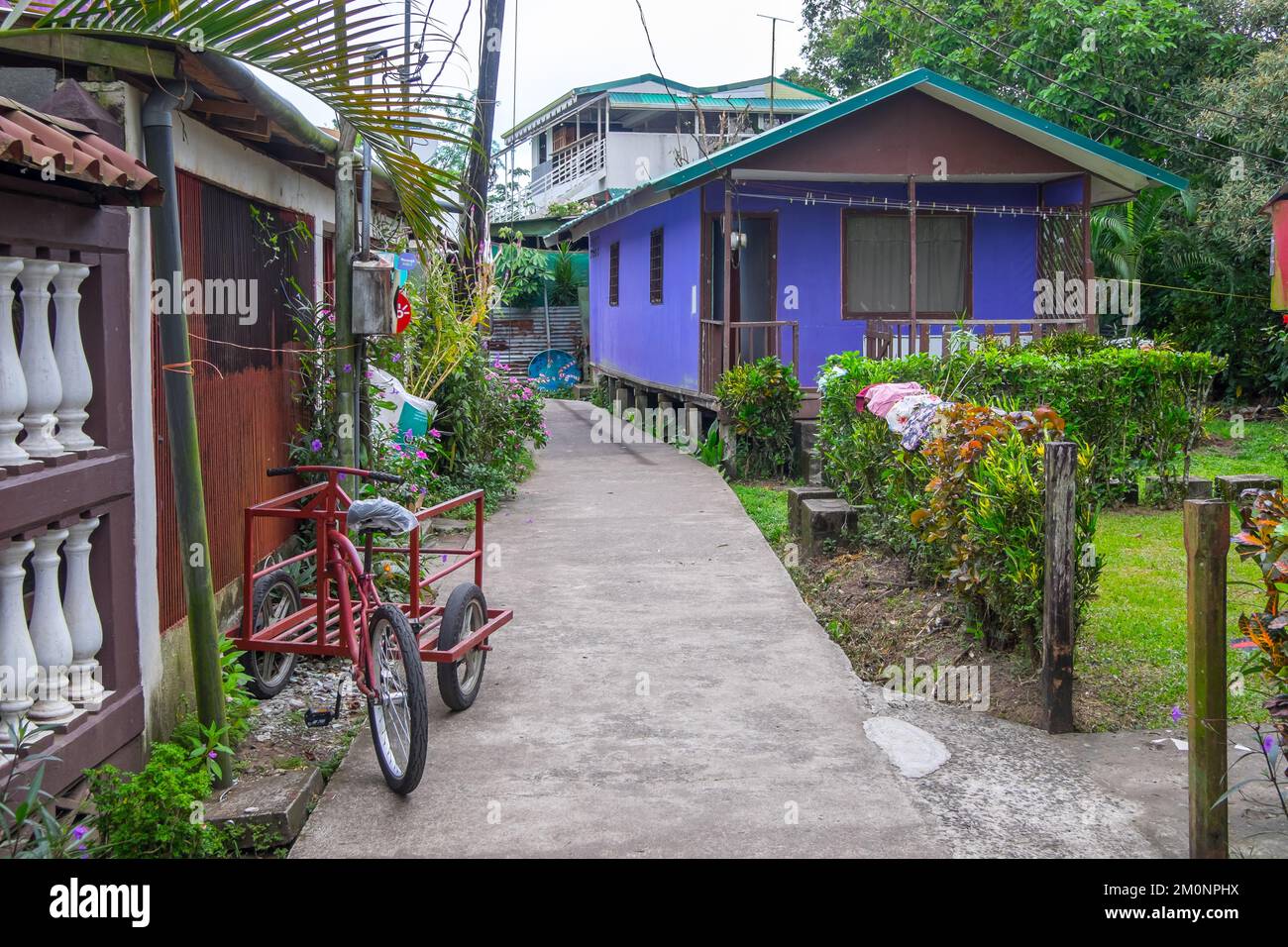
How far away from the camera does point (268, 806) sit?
4.50 metres

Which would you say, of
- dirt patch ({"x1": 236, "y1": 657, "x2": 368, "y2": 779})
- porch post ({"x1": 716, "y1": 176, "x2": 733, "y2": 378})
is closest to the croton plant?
dirt patch ({"x1": 236, "y1": 657, "x2": 368, "y2": 779})

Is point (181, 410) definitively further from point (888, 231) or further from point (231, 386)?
point (888, 231)

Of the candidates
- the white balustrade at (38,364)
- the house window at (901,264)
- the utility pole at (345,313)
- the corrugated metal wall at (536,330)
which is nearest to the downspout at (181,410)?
the white balustrade at (38,364)

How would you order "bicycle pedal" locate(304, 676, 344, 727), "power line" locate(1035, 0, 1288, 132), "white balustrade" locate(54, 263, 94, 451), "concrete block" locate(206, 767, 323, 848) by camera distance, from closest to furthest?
"white balustrade" locate(54, 263, 94, 451) → "concrete block" locate(206, 767, 323, 848) → "bicycle pedal" locate(304, 676, 344, 727) → "power line" locate(1035, 0, 1288, 132)

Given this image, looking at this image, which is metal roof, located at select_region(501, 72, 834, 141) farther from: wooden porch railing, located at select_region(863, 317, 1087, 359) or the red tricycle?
the red tricycle

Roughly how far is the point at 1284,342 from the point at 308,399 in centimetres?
1380

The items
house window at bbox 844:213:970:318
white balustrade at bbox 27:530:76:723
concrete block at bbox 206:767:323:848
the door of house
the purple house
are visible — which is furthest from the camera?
house window at bbox 844:213:970:318

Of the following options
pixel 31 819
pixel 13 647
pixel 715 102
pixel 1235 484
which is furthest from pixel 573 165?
pixel 31 819

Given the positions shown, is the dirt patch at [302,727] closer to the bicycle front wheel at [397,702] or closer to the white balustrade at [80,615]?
the bicycle front wheel at [397,702]

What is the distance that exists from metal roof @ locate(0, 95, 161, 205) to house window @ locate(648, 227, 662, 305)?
13950 mm

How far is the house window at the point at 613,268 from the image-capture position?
21.9 metres

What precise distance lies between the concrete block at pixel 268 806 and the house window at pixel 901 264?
12095 mm

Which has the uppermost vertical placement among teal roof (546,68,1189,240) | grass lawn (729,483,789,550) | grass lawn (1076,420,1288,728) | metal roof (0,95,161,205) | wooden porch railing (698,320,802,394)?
teal roof (546,68,1189,240)

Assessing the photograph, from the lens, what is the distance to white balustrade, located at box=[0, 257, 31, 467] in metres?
3.81
